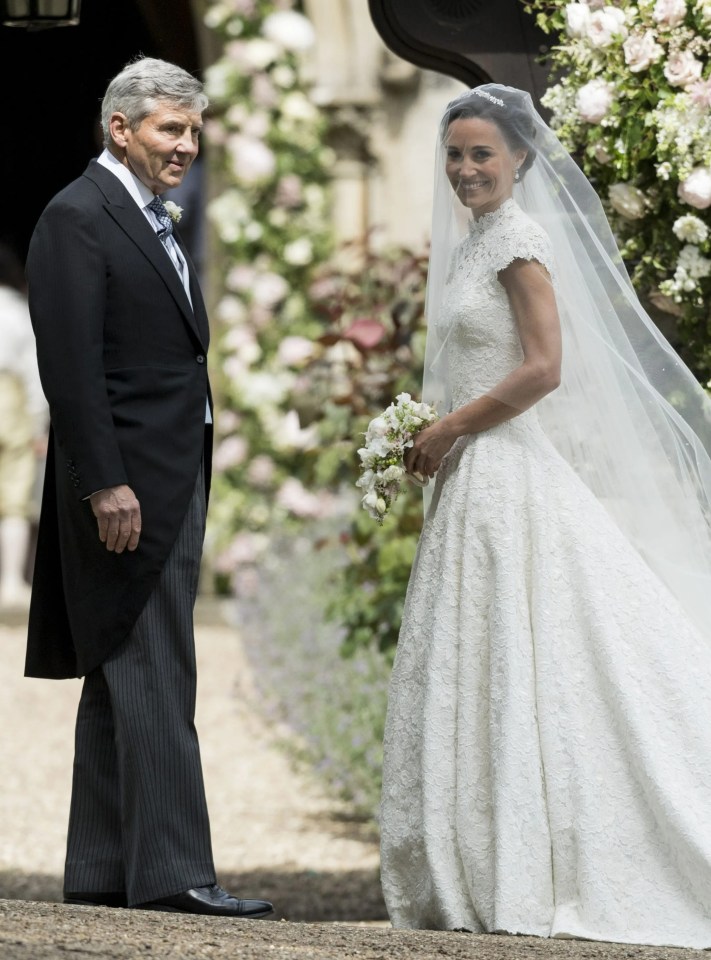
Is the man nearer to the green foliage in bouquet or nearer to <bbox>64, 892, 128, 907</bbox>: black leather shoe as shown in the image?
<bbox>64, 892, 128, 907</bbox>: black leather shoe

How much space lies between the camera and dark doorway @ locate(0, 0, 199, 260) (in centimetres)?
1116

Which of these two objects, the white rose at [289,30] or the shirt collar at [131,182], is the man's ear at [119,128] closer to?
the shirt collar at [131,182]

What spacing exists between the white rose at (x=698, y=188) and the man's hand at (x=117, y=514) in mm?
1542

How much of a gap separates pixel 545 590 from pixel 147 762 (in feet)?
2.88

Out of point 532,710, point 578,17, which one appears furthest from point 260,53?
point 532,710

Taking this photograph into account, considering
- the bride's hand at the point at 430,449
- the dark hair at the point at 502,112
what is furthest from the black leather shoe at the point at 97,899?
the dark hair at the point at 502,112

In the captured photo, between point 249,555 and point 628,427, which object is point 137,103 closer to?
point 628,427

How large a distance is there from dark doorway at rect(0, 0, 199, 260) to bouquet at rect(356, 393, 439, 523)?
25.8 feet

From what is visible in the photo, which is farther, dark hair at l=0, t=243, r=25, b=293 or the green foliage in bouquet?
dark hair at l=0, t=243, r=25, b=293

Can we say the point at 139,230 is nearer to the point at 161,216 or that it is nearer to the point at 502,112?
the point at 161,216

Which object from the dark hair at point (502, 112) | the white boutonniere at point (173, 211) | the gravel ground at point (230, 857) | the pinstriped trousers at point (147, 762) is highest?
the dark hair at point (502, 112)

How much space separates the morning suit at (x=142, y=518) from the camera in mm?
3186

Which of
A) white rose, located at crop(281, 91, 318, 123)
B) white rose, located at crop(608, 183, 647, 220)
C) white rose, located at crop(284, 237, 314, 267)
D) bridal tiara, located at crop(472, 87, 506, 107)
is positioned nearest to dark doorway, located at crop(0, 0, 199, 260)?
white rose, located at crop(281, 91, 318, 123)

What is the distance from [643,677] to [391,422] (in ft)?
2.55
